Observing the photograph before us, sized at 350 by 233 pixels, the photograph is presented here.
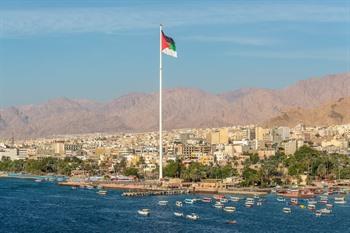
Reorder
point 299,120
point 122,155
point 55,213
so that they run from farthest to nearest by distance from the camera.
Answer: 1. point 299,120
2. point 122,155
3. point 55,213

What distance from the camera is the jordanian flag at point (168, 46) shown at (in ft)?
209

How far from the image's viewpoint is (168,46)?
6388 centimetres

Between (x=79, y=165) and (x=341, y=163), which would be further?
(x=79, y=165)

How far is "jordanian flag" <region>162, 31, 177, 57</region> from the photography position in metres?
63.7

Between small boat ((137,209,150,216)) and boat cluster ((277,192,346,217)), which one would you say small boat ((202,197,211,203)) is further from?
small boat ((137,209,150,216))

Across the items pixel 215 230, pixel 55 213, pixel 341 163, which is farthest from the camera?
pixel 341 163

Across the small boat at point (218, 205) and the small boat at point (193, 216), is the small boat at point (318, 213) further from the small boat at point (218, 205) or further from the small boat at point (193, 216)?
the small boat at point (193, 216)

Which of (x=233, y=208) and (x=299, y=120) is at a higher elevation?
(x=299, y=120)

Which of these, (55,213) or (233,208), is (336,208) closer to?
(233,208)

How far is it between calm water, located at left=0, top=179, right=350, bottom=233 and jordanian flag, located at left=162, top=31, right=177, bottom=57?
12.3 metres

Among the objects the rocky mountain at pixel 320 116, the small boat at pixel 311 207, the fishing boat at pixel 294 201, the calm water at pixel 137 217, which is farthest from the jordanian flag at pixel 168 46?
the rocky mountain at pixel 320 116

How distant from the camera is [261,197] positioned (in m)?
56.9

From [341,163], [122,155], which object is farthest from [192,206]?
[122,155]

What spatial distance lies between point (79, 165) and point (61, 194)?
118ft
